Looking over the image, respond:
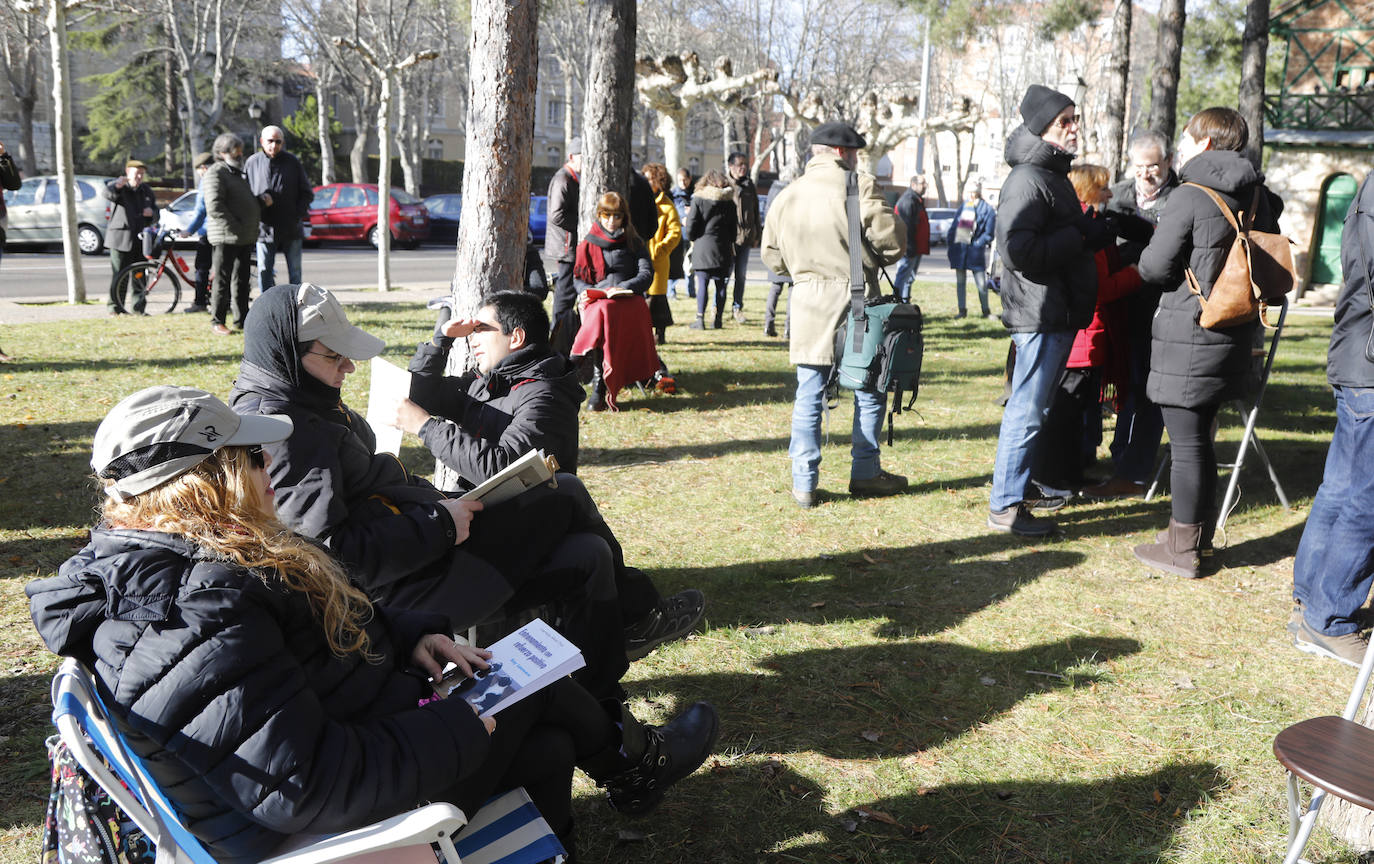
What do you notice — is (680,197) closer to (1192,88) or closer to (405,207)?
(405,207)

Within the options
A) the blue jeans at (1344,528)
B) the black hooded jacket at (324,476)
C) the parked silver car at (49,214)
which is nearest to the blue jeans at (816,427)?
the blue jeans at (1344,528)

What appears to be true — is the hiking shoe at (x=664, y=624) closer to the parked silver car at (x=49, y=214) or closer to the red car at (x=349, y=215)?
the parked silver car at (x=49, y=214)

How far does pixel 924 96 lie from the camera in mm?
31766

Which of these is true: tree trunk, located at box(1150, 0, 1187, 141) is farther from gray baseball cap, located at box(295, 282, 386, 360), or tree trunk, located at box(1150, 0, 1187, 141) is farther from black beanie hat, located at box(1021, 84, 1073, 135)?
gray baseball cap, located at box(295, 282, 386, 360)

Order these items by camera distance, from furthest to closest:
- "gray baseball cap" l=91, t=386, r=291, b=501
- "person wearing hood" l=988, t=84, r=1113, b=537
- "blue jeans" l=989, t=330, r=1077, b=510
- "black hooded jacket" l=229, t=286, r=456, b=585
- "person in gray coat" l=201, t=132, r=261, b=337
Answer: "person in gray coat" l=201, t=132, r=261, b=337, "blue jeans" l=989, t=330, r=1077, b=510, "person wearing hood" l=988, t=84, r=1113, b=537, "black hooded jacket" l=229, t=286, r=456, b=585, "gray baseball cap" l=91, t=386, r=291, b=501

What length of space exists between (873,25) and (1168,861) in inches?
1872

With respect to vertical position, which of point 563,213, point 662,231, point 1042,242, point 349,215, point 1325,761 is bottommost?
point 1325,761

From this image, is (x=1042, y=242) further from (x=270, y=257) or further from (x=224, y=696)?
(x=270, y=257)

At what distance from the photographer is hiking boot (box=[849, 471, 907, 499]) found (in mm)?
6297

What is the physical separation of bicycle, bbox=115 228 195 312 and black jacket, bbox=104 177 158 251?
24cm

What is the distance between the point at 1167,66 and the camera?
1204cm

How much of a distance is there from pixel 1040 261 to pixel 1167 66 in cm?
858

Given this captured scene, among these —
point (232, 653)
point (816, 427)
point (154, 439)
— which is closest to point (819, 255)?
point (816, 427)

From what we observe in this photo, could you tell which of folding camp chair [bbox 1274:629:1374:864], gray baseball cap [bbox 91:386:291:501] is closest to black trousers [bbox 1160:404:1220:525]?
folding camp chair [bbox 1274:629:1374:864]
